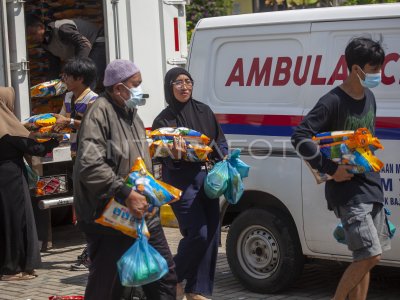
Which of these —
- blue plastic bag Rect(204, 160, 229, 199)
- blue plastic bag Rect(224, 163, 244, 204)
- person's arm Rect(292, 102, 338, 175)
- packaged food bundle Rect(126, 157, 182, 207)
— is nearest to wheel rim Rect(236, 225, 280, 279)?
blue plastic bag Rect(224, 163, 244, 204)

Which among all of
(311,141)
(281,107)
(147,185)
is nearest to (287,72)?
(281,107)

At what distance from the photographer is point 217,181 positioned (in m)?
6.76

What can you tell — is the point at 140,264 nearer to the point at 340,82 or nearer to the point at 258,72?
the point at 340,82

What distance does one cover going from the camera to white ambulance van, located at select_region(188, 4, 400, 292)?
6695 millimetres

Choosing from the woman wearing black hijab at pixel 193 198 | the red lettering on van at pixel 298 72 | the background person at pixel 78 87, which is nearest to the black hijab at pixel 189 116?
the woman wearing black hijab at pixel 193 198

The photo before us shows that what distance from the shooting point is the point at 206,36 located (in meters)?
7.83

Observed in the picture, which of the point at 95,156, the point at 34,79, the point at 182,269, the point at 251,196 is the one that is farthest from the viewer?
the point at 34,79

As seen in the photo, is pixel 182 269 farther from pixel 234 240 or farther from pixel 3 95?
pixel 3 95

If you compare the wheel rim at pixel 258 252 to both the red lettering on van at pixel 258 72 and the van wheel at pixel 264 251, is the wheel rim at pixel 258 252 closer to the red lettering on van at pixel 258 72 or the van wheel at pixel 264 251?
the van wheel at pixel 264 251

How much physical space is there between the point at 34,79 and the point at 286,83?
4.10 meters

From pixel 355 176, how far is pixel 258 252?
1.82 m

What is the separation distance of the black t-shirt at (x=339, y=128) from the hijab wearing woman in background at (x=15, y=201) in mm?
2860

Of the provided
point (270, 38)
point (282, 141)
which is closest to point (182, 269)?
point (282, 141)

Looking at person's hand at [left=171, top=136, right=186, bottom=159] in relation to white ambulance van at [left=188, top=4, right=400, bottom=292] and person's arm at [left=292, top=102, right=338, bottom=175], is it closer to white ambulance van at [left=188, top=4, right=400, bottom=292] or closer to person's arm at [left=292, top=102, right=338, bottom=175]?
white ambulance van at [left=188, top=4, right=400, bottom=292]
